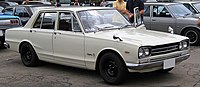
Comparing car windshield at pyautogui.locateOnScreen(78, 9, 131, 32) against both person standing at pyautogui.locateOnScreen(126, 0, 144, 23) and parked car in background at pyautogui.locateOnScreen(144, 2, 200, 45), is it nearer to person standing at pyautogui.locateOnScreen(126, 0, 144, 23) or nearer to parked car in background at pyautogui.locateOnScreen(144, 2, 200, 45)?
person standing at pyautogui.locateOnScreen(126, 0, 144, 23)

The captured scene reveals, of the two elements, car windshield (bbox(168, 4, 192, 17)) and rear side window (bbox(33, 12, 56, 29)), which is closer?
rear side window (bbox(33, 12, 56, 29))

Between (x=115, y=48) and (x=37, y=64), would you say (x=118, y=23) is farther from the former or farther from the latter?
(x=37, y=64)

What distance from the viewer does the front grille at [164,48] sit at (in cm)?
572

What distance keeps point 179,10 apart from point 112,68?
639 cm

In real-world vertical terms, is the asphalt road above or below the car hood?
below

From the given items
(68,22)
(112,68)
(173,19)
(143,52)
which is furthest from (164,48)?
(173,19)

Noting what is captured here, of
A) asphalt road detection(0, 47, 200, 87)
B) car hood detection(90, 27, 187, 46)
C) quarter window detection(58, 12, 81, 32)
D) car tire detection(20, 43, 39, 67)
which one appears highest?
quarter window detection(58, 12, 81, 32)

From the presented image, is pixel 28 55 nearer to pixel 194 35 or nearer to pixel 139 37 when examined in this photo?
pixel 139 37

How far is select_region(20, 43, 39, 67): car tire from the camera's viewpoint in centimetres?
770

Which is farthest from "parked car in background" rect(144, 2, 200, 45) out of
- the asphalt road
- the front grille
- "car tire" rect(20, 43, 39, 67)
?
"car tire" rect(20, 43, 39, 67)

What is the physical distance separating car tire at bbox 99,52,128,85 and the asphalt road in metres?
0.14

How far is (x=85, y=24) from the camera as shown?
260 inches

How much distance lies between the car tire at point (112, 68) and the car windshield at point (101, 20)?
0.80 meters

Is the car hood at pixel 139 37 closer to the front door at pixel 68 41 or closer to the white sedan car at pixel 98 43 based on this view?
the white sedan car at pixel 98 43
